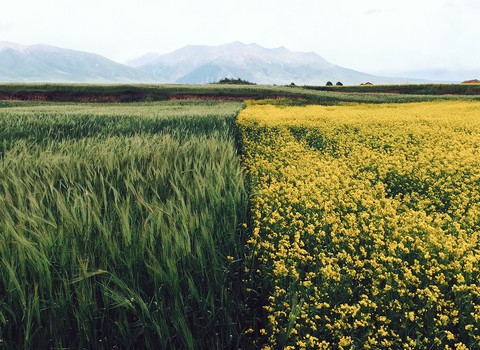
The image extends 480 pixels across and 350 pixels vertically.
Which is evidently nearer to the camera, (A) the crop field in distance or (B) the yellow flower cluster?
(A) the crop field in distance

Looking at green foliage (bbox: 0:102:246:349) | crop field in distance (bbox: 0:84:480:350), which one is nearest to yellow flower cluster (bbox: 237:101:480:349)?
crop field in distance (bbox: 0:84:480:350)

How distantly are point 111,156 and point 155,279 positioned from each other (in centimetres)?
329

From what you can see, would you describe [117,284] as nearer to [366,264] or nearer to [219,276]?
[219,276]

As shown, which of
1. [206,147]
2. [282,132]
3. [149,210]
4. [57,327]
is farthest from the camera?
[282,132]

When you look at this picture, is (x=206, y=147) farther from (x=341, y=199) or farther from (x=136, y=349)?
(x=136, y=349)

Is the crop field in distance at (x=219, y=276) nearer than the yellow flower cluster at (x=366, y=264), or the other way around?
the crop field in distance at (x=219, y=276)

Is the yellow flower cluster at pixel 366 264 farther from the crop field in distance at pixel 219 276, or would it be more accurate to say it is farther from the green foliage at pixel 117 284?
the green foliage at pixel 117 284

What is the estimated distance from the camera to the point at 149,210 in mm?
3168

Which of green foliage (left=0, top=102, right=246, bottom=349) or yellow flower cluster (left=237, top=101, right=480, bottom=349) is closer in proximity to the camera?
green foliage (left=0, top=102, right=246, bottom=349)

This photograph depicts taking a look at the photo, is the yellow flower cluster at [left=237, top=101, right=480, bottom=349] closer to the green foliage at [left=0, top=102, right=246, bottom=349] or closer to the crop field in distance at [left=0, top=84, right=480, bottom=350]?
the crop field in distance at [left=0, top=84, right=480, bottom=350]

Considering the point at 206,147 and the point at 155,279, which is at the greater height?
the point at 206,147

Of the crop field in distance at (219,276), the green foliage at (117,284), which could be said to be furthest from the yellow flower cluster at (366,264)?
the green foliage at (117,284)

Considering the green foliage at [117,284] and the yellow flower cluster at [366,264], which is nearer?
the green foliage at [117,284]

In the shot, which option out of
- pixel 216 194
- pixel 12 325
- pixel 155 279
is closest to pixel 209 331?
pixel 155 279
